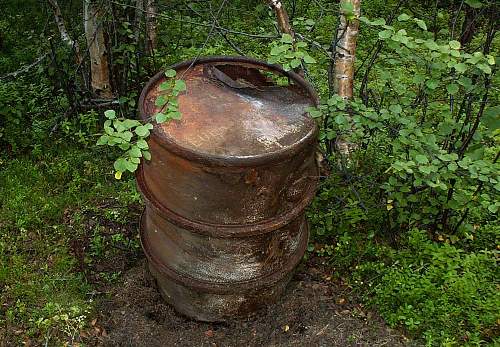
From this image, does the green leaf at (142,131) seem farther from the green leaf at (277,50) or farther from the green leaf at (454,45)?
the green leaf at (454,45)

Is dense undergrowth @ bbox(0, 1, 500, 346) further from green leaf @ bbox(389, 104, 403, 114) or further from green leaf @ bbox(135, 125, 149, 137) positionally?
green leaf @ bbox(135, 125, 149, 137)

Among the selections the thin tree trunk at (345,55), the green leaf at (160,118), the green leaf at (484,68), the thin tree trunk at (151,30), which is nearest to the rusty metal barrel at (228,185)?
the green leaf at (160,118)

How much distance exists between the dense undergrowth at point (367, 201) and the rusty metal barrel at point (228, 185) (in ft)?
1.02

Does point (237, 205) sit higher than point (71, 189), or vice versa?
point (237, 205)

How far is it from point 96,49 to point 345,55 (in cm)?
244

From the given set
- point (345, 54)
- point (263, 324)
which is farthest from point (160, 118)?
point (345, 54)

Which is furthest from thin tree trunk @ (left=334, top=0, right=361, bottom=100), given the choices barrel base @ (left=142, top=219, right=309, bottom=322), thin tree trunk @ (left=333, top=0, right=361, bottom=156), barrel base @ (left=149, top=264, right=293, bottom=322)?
barrel base @ (left=149, top=264, right=293, bottom=322)

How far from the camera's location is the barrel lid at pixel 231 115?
122 inches

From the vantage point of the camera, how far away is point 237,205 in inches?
126

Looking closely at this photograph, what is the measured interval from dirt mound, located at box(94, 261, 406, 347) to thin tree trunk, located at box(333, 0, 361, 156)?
1.26 m

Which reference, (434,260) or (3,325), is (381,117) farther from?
(3,325)

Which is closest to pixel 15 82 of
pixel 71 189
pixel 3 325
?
pixel 71 189

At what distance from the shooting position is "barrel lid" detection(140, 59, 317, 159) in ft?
10.2

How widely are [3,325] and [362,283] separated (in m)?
2.43
